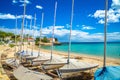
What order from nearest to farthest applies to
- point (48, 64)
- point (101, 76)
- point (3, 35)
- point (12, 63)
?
point (101, 76), point (48, 64), point (12, 63), point (3, 35)

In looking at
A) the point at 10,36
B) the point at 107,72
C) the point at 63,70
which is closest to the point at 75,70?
the point at 63,70

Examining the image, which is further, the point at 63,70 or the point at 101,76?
the point at 63,70

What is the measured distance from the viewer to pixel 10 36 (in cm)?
12638

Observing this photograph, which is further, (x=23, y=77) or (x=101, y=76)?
(x=23, y=77)

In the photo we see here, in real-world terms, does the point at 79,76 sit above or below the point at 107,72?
below

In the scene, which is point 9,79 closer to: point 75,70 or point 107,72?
point 75,70

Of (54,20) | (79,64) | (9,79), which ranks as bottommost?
(9,79)

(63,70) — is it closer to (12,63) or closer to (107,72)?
(107,72)

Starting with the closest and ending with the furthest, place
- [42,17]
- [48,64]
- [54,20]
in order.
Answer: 1. [48,64]
2. [54,20]
3. [42,17]

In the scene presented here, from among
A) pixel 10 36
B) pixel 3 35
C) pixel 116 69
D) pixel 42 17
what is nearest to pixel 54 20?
pixel 42 17

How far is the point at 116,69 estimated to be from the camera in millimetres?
12609

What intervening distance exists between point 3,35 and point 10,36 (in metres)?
9.17

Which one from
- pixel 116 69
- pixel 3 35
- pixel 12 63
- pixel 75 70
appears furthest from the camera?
pixel 3 35

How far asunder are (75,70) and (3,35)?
346 feet
